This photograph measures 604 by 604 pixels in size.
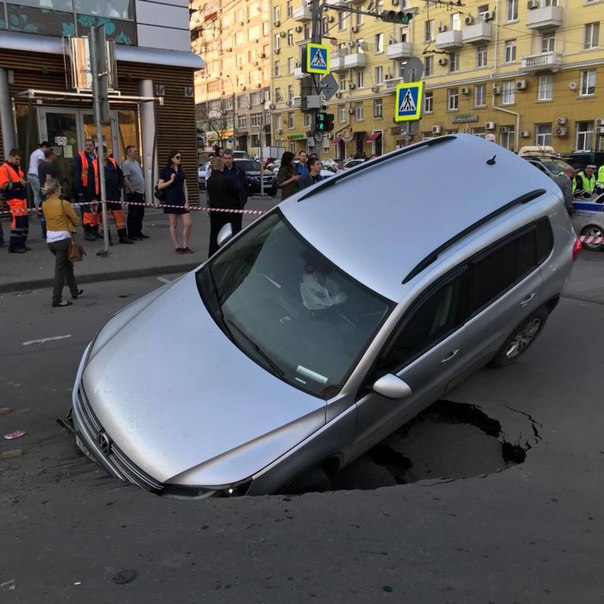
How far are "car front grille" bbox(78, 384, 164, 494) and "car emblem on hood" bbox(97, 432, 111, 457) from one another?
0.01 meters

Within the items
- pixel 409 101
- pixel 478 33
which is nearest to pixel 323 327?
pixel 409 101

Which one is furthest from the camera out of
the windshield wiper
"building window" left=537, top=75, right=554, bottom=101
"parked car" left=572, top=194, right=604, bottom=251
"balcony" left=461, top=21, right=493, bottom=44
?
"balcony" left=461, top=21, right=493, bottom=44

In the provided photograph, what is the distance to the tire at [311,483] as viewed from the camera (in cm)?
309

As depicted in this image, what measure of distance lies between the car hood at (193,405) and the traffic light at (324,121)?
1533cm

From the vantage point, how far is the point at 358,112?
57688mm

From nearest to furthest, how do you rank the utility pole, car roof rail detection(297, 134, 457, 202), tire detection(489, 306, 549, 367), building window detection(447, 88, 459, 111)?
car roof rail detection(297, 134, 457, 202) → tire detection(489, 306, 549, 367) → the utility pole → building window detection(447, 88, 459, 111)

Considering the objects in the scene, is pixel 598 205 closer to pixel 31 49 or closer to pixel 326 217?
pixel 326 217

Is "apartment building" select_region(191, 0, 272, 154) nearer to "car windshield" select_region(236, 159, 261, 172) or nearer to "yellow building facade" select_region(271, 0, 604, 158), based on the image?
"yellow building facade" select_region(271, 0, 604, 158)

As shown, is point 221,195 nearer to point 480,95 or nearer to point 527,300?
point 527,300

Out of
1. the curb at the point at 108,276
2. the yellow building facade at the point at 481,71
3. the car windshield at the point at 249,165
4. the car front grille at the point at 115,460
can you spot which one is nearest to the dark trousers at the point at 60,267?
the curb at the point at 108,276

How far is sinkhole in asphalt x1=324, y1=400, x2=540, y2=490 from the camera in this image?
3832mm

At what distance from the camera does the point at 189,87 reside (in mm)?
17375

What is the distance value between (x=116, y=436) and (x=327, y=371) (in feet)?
3.75

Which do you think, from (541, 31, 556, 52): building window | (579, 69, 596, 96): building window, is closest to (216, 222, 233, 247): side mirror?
(579, 69, 596, 96): building window
